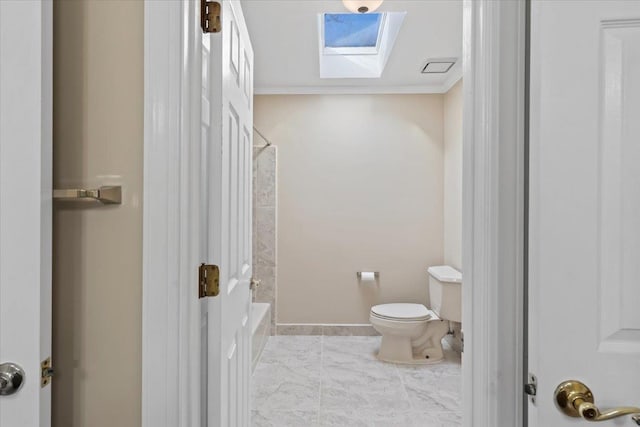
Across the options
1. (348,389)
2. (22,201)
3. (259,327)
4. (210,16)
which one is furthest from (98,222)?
(259,327)

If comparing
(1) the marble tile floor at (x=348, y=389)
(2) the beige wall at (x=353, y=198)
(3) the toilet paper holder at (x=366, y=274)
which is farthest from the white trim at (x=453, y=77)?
(1) the marble tile floor at (x=348, y=389)

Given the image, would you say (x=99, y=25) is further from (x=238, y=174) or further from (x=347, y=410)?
(x=347, y=410)

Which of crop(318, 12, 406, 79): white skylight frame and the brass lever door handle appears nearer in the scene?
the brass lever door handle

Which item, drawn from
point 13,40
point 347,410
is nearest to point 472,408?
point 13,40

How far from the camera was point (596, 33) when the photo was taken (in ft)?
2.78

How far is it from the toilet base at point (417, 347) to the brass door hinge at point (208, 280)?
2.42 metres

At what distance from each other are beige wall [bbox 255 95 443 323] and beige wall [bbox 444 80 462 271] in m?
0.10

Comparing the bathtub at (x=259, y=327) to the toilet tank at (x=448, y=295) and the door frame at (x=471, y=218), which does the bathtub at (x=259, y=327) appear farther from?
the door frame at (x=471, y=218)

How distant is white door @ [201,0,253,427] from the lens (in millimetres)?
1105

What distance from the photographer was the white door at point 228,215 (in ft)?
3.63

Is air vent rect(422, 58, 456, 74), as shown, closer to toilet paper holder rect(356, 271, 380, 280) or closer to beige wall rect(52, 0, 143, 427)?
toilet paper holder rect(356, 271, 380, 280)

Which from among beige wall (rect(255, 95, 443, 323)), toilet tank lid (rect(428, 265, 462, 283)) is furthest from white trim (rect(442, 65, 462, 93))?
toilet tank lid (rect(428, 265, 462, 283))

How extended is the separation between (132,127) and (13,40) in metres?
0.28

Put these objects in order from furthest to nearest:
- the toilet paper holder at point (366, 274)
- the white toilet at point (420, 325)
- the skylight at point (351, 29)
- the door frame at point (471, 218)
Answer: the toilet paper holder at point (366, 274), the white toilet at point (420, 325), the skylight at point (351, 29), the door frame at point (471, 218)
